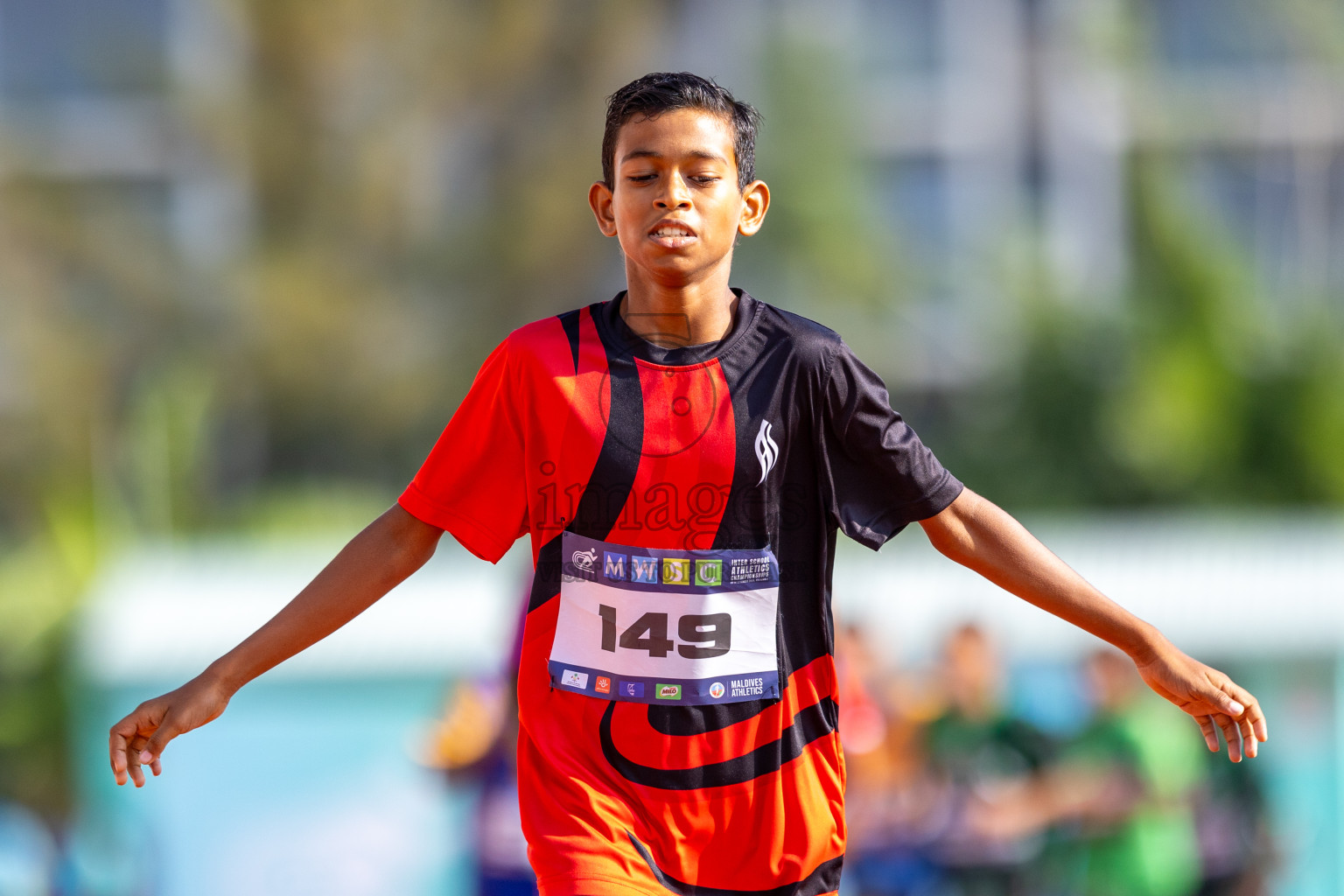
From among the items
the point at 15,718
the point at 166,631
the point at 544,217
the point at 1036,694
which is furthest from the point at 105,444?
the point at 1036,694

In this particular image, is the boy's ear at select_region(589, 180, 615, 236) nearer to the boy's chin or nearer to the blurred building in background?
the boy's chin

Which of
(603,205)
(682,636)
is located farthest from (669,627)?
(603,205)

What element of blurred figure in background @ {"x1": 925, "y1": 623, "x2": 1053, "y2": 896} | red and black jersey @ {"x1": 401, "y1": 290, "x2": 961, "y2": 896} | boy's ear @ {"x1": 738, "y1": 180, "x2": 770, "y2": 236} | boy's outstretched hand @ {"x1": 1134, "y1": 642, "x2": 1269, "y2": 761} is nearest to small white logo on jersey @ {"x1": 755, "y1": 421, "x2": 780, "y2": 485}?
red and black jersey @ {"x1": 401, "y1": 290, "x2": 961, "y2": 896}

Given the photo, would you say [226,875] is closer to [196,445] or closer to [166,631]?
[166,631]

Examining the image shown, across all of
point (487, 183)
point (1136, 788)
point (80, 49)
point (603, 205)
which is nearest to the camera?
point (603, 205)

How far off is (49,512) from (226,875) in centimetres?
560

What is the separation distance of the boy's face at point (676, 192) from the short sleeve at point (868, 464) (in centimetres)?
36

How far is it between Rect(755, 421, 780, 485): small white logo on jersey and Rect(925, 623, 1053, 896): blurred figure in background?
5343 millimetres

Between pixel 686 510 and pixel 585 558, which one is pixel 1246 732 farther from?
pixel 585 558

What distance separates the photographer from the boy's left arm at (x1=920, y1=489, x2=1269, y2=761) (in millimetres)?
3168

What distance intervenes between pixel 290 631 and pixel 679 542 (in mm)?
789

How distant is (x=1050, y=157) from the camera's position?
75.7ft

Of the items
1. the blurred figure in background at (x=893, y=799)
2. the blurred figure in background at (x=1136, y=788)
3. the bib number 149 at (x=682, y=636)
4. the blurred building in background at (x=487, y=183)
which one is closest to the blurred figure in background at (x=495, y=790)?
the blurred figure in background at (x=893, y=799)

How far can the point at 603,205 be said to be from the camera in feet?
10.7
